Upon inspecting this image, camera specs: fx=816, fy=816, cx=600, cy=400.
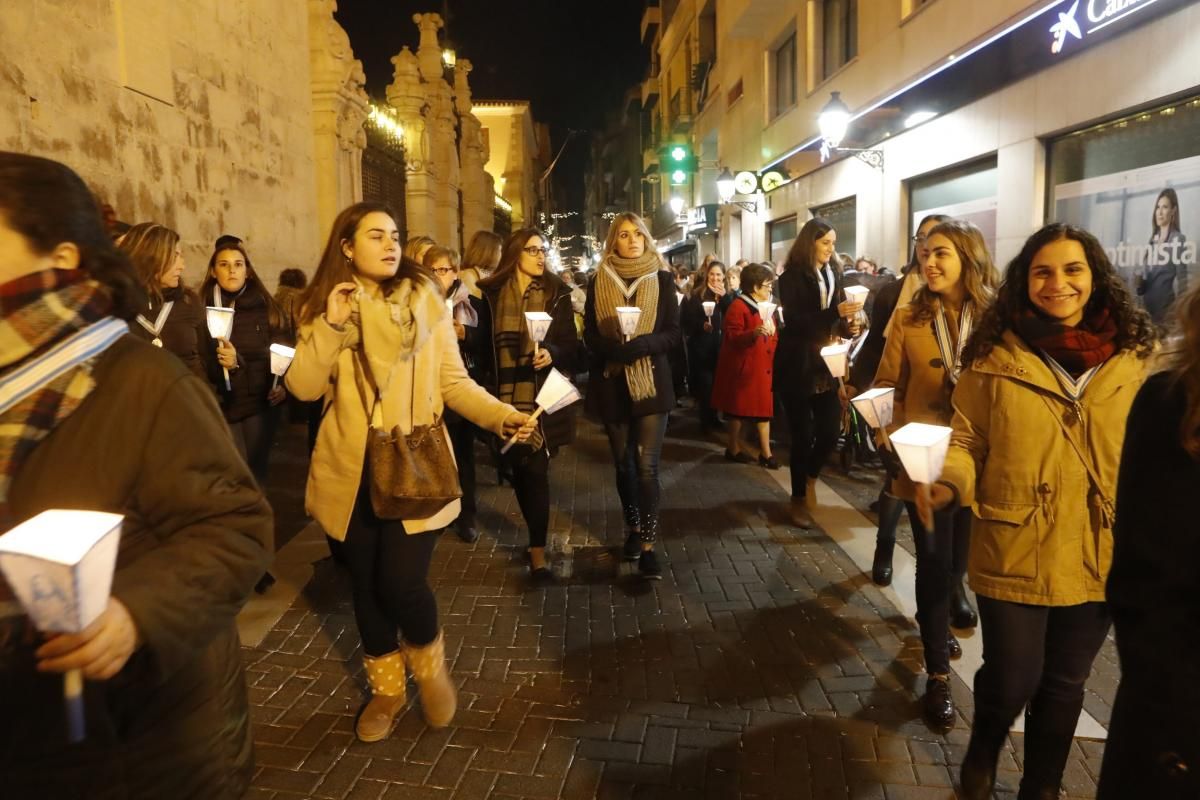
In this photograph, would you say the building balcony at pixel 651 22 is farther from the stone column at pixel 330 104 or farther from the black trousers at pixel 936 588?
the black trousers at pixel 936 588

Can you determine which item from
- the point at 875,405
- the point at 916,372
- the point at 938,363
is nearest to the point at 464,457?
the point at 916,372

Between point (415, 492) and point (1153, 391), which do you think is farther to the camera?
point (415, 492)

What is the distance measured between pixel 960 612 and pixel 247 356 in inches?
170

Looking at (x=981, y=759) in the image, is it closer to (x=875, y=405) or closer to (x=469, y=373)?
(x=875, y=405)

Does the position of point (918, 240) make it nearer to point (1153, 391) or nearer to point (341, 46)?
point (1153, 391)

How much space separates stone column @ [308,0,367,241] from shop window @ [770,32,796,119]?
10.3 m

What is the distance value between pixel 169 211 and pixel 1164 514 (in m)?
7.92

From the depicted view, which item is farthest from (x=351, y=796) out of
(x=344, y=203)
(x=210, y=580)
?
(x=344, y=203)

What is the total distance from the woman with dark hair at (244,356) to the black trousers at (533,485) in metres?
1.51

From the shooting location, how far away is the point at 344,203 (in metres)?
Answer: 11.4

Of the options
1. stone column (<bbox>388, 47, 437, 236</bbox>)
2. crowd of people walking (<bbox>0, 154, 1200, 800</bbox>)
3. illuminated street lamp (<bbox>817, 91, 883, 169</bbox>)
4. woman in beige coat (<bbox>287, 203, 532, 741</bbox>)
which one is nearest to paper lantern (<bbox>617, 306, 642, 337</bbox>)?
crowd of people walking (<bbox>0, 154, 1200, 800</bbox>)

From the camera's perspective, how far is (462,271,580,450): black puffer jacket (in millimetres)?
4898

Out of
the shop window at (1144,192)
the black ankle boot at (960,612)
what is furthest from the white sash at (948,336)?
the shop window at (1144,192)

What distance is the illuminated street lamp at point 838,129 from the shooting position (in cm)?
1284
